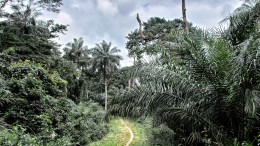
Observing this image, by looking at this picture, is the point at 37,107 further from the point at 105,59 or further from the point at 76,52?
the point at 76,52

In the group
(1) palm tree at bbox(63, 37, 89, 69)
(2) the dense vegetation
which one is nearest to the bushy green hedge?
(2) the dense vegetation

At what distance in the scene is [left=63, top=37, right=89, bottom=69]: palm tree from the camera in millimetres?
49859

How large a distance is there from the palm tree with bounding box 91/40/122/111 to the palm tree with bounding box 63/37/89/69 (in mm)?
8101

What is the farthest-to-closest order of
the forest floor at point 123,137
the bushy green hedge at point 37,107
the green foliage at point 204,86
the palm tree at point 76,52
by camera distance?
1. the palm tree at point 76,52
2. the forest floor at point 123,137
3. the bushy green hedge at point 37,107
4. the green foliage at point 204,86

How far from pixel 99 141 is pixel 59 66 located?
10390 millimetres

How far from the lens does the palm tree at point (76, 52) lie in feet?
164

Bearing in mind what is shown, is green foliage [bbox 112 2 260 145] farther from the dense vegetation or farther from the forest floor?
the forest floor

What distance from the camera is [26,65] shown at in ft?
48.9

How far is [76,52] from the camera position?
49875 millimetres

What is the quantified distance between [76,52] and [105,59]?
1099 cm

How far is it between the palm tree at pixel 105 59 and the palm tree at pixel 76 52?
8101 millimetres

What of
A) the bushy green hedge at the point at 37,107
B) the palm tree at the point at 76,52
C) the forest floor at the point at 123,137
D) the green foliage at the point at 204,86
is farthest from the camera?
the palm tree at the point at 76,52

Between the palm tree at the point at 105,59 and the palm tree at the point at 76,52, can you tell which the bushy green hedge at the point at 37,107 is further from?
the palm tree at the point at 76,52

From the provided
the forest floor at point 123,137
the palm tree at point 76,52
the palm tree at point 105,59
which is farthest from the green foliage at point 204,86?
the palm tree at point 76,52
